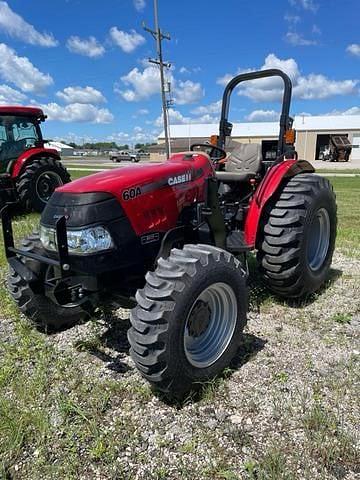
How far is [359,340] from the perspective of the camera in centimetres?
315

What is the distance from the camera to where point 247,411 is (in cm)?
237

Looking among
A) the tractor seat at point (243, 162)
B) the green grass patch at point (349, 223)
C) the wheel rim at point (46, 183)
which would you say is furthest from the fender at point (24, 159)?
the green grass patch at point (349, 223)

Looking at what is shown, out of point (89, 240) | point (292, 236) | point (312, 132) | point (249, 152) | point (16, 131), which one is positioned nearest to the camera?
point (89, 240)

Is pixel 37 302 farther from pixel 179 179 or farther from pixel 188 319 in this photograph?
pixel 179 179

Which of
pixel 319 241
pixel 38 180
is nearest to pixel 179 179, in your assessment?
pixel 319 241

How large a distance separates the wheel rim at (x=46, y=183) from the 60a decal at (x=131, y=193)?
21.3 ft

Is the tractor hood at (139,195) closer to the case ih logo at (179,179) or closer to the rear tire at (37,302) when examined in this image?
the case ih logo at (179,179)

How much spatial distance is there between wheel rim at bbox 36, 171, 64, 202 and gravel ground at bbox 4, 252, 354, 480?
577 centimetres

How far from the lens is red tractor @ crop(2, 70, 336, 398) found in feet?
7.73

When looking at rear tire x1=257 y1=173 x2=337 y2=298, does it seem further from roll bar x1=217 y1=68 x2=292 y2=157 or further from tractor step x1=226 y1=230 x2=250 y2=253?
roll bar x1=217 y1=68 x2=292 y2=157

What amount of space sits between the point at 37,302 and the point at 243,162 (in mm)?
2407

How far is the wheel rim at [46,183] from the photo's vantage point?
8.68 metres

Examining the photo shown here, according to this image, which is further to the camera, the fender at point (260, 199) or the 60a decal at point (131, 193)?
the fender at point (260, 199)

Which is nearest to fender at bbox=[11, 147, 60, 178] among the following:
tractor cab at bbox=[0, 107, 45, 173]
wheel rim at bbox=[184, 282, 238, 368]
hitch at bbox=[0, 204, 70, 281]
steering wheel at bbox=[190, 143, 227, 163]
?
tractor cab at bbox=[0, 107, 45, 173]
